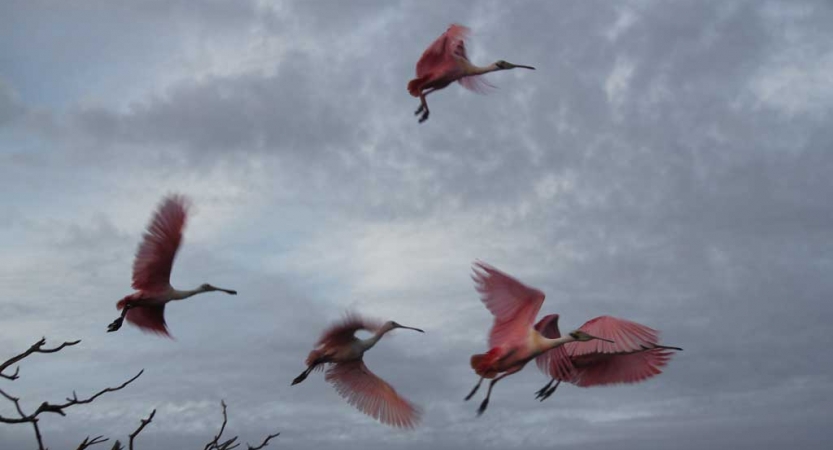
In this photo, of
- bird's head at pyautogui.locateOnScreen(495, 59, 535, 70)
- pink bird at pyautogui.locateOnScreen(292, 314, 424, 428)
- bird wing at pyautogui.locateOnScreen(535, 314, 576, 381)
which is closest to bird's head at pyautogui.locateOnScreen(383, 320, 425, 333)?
pink bird at pyautogui.locateOnScreen(292, 314, 424, 428)

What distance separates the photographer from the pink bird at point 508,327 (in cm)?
1136

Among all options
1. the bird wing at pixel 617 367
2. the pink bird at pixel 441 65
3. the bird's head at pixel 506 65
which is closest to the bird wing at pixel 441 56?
the pink bird at pixel 441 65

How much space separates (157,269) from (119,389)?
4550mm

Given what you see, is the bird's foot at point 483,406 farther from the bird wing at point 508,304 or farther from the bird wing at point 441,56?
the bird wing at point 441,56

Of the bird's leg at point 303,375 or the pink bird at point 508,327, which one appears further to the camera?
the bird's leg at point 303,375

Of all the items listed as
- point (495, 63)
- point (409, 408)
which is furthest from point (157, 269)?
point (495, 63)

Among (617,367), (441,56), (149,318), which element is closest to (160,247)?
(149,318)

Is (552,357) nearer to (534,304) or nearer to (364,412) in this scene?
(534,304)

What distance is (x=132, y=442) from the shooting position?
33.8ft

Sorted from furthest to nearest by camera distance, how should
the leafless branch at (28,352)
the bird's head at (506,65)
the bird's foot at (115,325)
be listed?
the bird's head at (506,65)
the bird's foot at (115,325)
the leafless branch at (28,352)

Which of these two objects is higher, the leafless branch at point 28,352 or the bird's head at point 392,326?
the bird's head at point 392,326

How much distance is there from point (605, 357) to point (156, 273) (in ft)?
21.9

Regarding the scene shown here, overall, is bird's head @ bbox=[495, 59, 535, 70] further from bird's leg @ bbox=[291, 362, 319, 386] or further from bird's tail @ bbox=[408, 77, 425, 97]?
bird's leg @ bbox=[291, 362, 319, 386]

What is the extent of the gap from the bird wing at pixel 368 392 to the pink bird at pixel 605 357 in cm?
240
